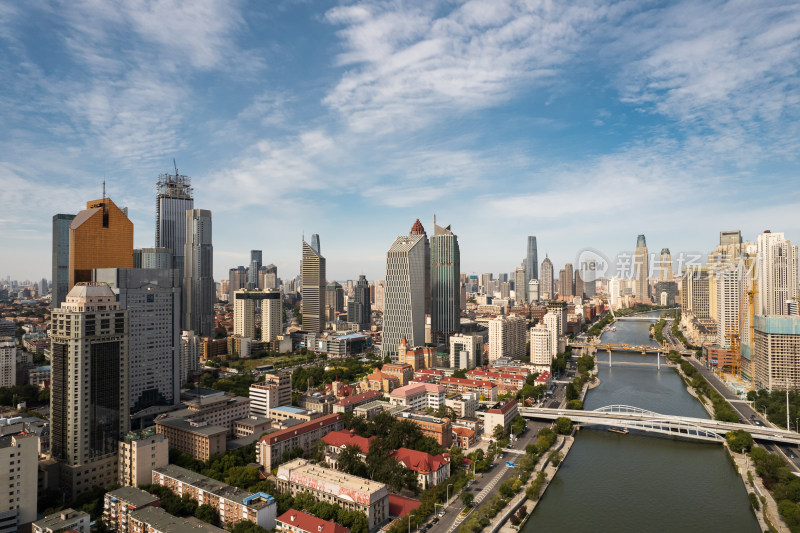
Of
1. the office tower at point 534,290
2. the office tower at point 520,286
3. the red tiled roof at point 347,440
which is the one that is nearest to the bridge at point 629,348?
the red tiled roof at point 347,440

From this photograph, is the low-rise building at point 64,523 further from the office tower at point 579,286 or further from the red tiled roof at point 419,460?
the office tower at point 579,286

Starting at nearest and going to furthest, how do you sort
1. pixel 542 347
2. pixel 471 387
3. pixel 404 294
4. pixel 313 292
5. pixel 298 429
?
1. pixel 298 429
2. pixel 471 387
3. pixel 542 347
4. pixel 404 294
5. pixel 313 292

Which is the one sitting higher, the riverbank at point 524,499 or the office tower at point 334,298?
the office tower at point 334,298

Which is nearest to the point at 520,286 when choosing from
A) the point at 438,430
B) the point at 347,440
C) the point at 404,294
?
the point at 404,294

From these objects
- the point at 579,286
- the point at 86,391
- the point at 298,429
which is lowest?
the point at 298,429

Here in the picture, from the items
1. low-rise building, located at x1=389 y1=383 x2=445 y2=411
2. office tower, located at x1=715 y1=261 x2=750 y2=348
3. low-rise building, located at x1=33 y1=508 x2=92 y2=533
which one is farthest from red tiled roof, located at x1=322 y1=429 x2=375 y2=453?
office tower, located at x1=715 y1=261 x2=750 y2=348

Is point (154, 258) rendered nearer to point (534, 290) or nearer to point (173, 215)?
point (173, 215)

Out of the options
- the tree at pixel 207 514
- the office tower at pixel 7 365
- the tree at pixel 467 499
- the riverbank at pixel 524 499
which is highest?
the office tower at pixel 7 365

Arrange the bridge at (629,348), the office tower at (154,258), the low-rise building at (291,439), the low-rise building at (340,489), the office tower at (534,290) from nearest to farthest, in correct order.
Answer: the low-rise building at (340,489)
the low-rise building at (291,439)
the office tower at (154,258)
the bridge at (629,348)
the office tower at (534,290)
